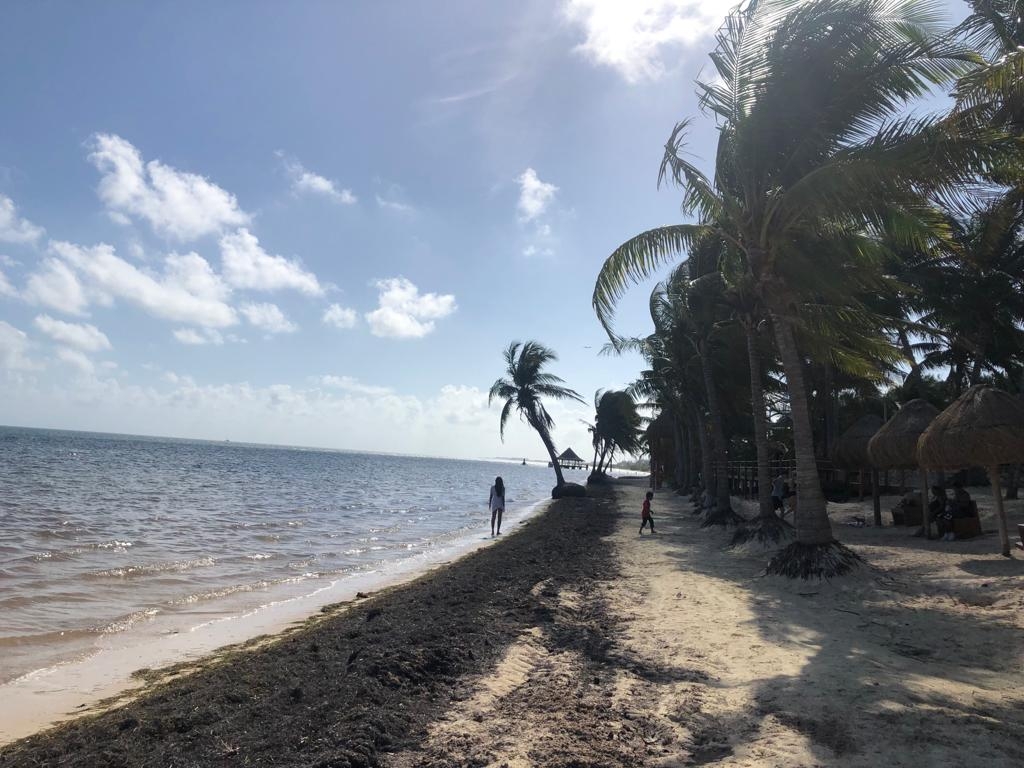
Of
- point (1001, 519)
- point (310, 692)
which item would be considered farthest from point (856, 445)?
point (310, 692)

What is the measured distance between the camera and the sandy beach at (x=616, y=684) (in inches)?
147

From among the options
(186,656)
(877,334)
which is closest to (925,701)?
(186,656)

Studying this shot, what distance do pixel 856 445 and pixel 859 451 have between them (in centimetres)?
23

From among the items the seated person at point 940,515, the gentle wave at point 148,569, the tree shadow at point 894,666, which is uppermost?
the seated person at point 940,515

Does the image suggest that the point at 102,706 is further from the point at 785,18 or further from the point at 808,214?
the point at 785,18

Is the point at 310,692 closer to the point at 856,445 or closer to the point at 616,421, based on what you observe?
the point at 856,445

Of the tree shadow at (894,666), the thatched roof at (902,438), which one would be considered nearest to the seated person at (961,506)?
the thatched roof at (902,438)

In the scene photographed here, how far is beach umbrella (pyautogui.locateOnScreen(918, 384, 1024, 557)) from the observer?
9055 mm

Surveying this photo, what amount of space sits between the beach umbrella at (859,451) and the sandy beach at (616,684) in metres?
6.96

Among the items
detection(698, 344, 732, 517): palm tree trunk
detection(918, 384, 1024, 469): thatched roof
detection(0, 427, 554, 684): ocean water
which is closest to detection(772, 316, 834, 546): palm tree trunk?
detection(918, 384, 1024, 469): thatched roof

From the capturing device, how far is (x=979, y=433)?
30.3 feet

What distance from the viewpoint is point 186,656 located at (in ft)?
22.3

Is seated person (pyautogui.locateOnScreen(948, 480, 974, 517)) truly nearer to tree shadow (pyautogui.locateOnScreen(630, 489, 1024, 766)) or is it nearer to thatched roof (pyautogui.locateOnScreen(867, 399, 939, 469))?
thatched roof (pyautogui.locateOnScreen(867, 399, 939, 469))

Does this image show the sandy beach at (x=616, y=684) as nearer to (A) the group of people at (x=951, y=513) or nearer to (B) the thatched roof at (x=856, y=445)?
(A) the group of people at (x=951, y=513)
